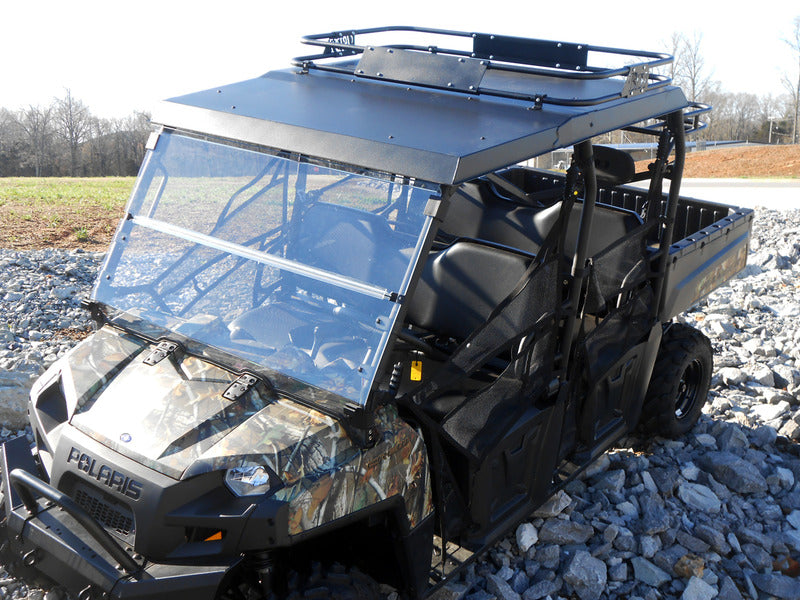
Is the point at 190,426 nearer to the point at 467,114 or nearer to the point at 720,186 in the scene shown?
the point at 467,114

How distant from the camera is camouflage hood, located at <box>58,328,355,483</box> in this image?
8.73ft

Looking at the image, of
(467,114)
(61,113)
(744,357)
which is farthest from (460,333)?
(61,113)

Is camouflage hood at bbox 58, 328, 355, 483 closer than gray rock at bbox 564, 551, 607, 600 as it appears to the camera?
Yes

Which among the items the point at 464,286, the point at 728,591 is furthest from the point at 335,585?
the point at 728,591

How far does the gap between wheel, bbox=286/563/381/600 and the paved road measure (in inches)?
507

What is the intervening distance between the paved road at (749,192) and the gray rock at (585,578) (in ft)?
38.6

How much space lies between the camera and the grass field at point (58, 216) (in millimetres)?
11078

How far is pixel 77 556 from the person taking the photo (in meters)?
2.58

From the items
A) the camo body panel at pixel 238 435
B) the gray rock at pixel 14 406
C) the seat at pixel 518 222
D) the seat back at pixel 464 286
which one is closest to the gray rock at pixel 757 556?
the seat at pixel 518 222

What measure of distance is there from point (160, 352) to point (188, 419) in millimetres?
411

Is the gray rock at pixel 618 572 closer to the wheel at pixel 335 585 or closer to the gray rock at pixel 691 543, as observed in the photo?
the gray rock at pixel 691 543

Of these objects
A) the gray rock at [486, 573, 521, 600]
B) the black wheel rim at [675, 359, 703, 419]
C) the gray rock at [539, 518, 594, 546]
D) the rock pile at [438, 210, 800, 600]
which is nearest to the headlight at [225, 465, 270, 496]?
the rock pile at [438, 210, 800, 600]

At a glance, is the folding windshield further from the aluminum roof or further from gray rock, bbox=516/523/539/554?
gray rock, bbox=516/523/539/554

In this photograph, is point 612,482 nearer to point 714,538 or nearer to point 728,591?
point 714,538
